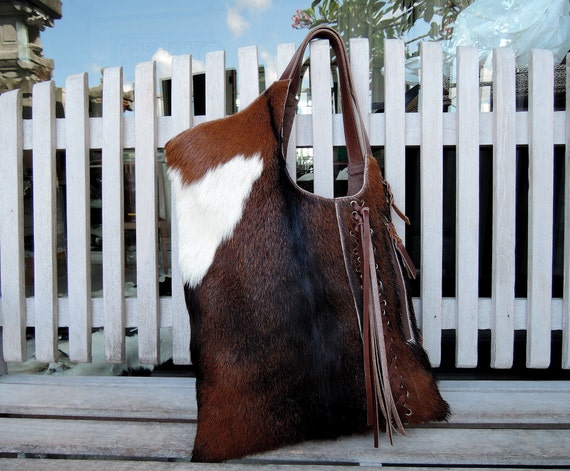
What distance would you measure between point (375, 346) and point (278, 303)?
0.18 metres

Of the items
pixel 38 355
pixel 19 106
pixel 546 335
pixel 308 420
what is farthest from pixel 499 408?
pixel 19 106

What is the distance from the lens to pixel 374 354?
2.53 ft

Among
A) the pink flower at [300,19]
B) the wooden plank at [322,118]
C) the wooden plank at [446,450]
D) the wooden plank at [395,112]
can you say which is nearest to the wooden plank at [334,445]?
the wooden plank at [446,450]

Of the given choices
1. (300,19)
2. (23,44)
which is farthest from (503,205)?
(23,44)

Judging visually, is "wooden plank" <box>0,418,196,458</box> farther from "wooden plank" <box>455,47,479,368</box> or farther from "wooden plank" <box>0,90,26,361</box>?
"wooden plank" <box>455,47,479,368</box>

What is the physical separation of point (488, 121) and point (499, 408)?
632 millimetres

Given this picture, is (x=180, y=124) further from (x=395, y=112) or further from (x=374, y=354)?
(x=374, y=354)

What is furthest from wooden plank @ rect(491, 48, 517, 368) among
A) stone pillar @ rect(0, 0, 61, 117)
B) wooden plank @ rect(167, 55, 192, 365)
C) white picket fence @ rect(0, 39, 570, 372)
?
stone pillar @ rect(0, 0, 61, 117)

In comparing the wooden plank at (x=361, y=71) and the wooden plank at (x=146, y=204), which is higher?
the wooden plank at (x=361, y=71)

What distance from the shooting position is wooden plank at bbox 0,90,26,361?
3.62 ft

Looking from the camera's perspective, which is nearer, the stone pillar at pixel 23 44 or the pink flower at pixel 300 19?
the stone pillar at pixel 23 44

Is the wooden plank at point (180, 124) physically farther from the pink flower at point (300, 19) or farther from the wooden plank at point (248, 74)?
the pink flower at point (300, 19)

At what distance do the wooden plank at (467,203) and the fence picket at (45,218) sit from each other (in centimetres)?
97

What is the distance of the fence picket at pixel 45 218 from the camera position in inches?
43.3
